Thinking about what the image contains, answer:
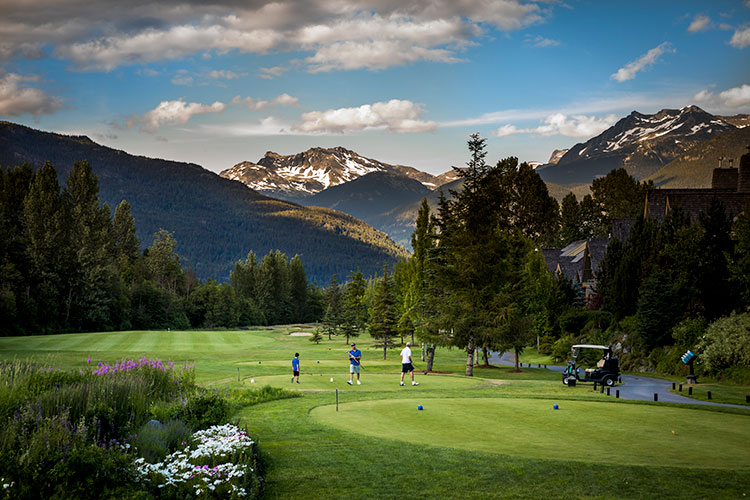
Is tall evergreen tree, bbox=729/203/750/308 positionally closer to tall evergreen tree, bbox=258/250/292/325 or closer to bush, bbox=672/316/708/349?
bush, bbox=672/316/708/349

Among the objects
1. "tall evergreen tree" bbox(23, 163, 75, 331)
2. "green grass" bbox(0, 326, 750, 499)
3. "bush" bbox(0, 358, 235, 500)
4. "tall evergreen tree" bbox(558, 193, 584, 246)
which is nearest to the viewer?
"bush" bbox(0, 358, 235, 500)

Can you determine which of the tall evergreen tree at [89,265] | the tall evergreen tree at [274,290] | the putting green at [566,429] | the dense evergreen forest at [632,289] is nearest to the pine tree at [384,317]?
the dense evergreen forest at [632,289]

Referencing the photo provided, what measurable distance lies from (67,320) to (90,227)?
18.0 meters

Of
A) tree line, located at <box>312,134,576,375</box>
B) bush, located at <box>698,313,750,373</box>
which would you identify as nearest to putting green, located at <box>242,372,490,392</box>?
tree line, located at <box>312,134,576,375</box>

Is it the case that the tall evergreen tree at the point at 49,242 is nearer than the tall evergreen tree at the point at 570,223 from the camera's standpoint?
Yes

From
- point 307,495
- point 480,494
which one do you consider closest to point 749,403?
point 480,494

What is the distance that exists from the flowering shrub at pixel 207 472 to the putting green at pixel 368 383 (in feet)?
50.8

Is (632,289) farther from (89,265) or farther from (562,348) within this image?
(89,265)

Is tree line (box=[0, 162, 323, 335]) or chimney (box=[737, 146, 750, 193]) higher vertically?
chimney (box=[737, 146, 750, 193])

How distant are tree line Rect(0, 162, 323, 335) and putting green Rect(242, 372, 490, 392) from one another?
153 ft

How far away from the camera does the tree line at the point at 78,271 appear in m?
75.6

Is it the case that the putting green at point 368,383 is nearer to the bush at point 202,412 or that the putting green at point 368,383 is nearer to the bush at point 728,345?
the bush at point 202,412

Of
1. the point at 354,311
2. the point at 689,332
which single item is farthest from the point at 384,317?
the point at 689,332

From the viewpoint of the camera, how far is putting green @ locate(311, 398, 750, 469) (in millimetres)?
12352
